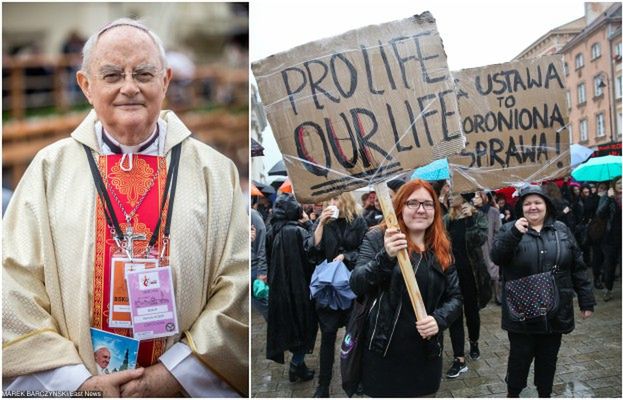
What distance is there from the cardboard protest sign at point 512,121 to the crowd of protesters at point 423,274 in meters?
0.21

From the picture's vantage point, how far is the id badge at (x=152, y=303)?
9.82ft

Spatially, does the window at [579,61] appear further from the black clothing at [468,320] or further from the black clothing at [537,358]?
the black clothing at [537,358]

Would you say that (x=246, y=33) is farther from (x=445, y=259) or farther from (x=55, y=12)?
(x=445, y=259)

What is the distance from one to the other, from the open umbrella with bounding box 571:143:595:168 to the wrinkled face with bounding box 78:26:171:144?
9.02 ft

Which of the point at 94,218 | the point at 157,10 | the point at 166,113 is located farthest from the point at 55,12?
the point at 94,218

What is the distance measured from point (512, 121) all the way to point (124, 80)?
2468 millimetres

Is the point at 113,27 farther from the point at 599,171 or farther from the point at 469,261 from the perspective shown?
the point at 599,171

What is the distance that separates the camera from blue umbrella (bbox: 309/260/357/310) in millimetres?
3873

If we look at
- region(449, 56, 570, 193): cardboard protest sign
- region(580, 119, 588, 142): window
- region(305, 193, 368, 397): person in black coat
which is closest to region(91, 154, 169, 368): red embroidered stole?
region(305, 193, 368, 397): person in black coat

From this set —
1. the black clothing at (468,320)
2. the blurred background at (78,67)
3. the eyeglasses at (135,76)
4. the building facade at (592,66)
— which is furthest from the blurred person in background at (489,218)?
the eyeglasses at (135,76)

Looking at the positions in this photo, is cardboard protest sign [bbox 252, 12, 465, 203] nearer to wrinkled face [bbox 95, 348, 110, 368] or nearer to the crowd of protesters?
the crowd of protesters

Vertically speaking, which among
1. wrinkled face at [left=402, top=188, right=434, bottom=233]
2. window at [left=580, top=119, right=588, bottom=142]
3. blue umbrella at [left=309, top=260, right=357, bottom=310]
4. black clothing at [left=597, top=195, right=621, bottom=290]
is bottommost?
black clothing at [left=597, top=195, right=621, bottom=290]

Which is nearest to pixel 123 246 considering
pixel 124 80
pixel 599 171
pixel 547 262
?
pixel 124 80

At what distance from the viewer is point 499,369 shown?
4.01 m
